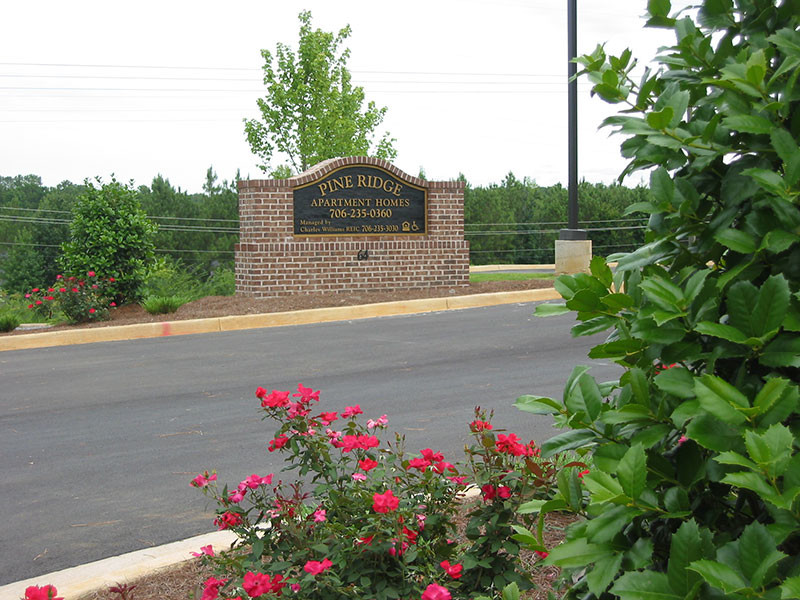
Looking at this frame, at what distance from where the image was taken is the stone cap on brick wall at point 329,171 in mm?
16188

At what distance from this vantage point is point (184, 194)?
1289 inches

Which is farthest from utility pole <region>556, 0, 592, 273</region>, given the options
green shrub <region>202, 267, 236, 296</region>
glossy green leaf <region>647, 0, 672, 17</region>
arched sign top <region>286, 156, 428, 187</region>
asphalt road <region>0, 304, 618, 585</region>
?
glossy green leaf <region>647, 0, 672, 17</region>

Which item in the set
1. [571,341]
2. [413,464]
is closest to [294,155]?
[571,341]

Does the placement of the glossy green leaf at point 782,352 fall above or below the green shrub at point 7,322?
above

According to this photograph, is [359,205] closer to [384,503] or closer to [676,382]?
[384,503]

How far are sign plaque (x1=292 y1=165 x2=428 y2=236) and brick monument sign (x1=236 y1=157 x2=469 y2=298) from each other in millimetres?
20

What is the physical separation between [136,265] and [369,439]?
44.6 ft

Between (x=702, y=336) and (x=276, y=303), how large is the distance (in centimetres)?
1357

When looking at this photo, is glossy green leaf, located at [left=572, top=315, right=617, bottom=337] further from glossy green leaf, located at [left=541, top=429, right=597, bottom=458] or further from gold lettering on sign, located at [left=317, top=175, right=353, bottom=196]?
gold lettering on sign, located at [left=317, top=175, right=353, bottom=196]

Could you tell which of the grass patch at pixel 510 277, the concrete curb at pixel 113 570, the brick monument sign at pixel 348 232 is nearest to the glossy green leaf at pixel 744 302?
the concrete curb at pixel 113 570

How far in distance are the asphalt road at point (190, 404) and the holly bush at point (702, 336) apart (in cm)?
356

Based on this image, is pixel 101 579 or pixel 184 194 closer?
pixel 101 579

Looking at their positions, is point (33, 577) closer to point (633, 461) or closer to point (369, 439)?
point (369, 439)

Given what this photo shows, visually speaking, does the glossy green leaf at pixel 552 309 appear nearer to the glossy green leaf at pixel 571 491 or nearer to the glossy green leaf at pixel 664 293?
the glossy green leaf at pixel 664 293
